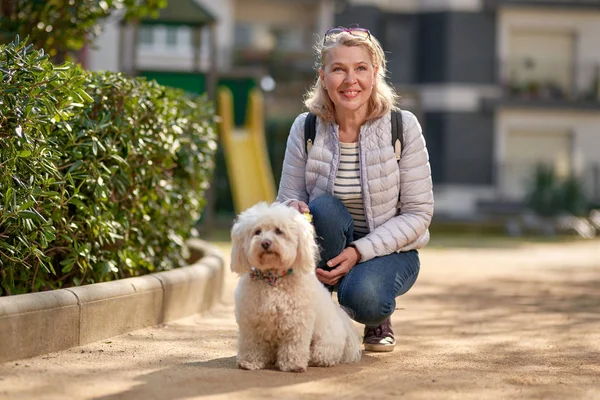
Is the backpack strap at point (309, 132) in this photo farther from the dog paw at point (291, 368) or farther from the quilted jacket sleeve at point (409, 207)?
the dog paw at point (291, 368)

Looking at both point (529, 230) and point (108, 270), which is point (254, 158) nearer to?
point (529, 230)

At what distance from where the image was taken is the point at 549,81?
104 ft

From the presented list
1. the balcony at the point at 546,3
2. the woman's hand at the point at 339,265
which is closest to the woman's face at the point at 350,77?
the woman's hand at the point at 339,265

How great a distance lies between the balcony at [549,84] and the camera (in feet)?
102

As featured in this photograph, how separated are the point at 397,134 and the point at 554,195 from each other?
2078cm

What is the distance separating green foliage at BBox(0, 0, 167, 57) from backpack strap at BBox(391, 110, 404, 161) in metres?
3.36

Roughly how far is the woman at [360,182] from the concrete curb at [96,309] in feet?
3.82

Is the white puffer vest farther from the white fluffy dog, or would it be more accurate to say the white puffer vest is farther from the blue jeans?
the white fluffy dog

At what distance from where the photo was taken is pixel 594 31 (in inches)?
1260

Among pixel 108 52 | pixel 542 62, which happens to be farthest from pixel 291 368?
pixel 542 62

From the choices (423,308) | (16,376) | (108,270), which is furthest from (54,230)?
(423,308)

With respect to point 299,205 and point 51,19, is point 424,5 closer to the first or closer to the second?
point 51,19

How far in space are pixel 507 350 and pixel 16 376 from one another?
2.97m

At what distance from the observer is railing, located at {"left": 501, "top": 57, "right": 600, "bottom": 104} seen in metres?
31.2
